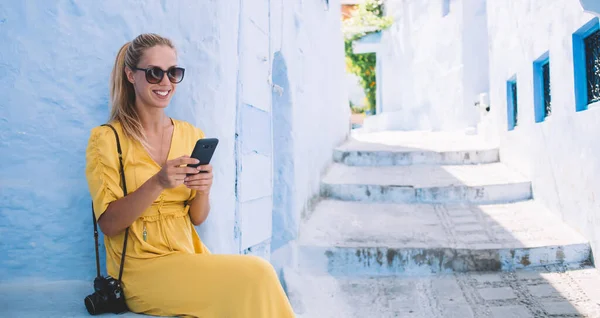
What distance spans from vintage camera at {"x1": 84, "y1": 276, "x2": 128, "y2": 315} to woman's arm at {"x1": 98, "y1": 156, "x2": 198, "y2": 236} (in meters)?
0.20

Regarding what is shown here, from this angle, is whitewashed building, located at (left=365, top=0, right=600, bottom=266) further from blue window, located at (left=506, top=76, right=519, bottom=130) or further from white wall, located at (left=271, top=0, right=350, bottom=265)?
white wall, located at (left=271, top=0, right=350, bottom=265)

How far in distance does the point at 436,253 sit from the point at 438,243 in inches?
7.4

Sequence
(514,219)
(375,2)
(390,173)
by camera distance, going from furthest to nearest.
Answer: (375,2)
(390,173)
(514,219)

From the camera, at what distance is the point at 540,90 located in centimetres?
563

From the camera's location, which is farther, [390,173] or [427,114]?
[427,114]

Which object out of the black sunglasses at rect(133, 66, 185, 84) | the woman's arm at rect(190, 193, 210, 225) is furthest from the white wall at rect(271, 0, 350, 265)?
the woman's arm at rect(190, 193, 210, 225)

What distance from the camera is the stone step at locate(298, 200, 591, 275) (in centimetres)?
429

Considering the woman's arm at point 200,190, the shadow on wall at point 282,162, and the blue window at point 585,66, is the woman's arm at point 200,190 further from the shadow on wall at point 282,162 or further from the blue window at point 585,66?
the blue window at point 585,66

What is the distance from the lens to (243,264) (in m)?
1.66

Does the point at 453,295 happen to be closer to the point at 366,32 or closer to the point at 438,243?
the point at 438,243

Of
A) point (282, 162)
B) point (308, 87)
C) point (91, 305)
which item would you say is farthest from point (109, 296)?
point (308, 87)

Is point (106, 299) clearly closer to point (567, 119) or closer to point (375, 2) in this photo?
point (567, 119)

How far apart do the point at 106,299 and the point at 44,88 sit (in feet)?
3.64

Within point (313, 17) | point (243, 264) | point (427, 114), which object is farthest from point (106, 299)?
point (427, 114)
